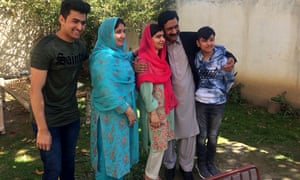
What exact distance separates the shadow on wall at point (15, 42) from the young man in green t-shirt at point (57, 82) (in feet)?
19.1

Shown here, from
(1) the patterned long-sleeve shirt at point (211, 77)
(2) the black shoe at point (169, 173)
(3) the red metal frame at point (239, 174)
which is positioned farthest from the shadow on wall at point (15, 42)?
(3) the red metal frame at point (239, 174)

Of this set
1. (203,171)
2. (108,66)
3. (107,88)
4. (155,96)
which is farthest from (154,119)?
(203,171)

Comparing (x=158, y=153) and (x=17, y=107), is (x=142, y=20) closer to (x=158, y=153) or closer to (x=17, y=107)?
(x=17, y=107)

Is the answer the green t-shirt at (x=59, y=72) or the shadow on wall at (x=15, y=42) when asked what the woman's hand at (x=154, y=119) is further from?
the shadow on wall at (x=15, y=42)

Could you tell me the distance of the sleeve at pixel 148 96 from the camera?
2.97 meters

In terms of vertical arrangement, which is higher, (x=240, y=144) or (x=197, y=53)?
(x=197, y=53)

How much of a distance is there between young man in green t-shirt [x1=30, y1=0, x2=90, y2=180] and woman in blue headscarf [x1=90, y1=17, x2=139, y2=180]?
0.19 meters

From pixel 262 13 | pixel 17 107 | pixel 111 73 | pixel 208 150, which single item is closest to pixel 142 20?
pixel 262 13

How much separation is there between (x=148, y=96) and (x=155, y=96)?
0.11m

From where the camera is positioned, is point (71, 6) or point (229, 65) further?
point (229, 65)

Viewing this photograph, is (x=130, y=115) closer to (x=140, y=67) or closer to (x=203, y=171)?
(x=140, y=67)

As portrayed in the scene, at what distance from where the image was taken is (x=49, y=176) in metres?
2.70

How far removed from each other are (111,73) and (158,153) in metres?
0.98

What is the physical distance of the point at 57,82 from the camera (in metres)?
2.61
